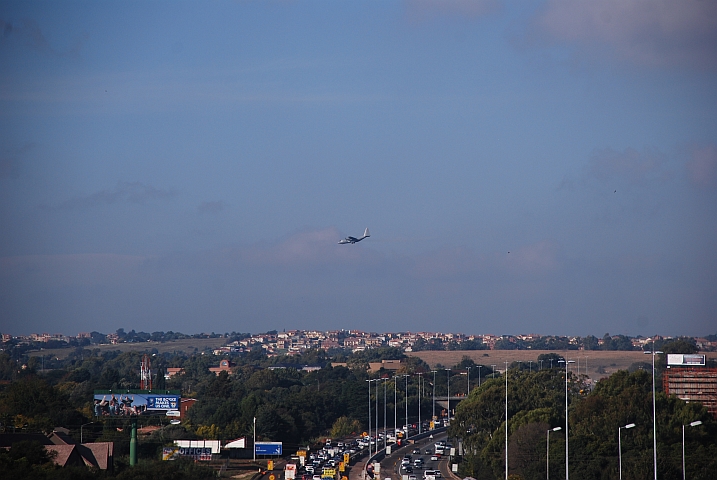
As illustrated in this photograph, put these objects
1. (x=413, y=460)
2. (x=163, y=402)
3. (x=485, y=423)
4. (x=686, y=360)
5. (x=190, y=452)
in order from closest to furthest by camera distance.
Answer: (x=190, y=452), (x=485, y=423), (x=413, y=460), (x=163, y=402), (x=686, y=360)

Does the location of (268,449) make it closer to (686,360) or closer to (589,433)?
(589,433)

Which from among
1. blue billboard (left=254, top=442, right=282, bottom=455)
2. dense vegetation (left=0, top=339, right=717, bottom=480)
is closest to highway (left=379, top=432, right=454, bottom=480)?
dense vegetation (left=0, top=339, right=717, bottom=480)

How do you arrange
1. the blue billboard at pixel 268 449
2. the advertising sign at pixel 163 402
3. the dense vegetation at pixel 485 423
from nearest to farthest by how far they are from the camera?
the dense vegetation at pixel 485 423
the blue billboard at pixel 268 449
the advertising sign at pixel 163 402

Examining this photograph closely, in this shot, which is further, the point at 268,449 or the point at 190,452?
the point at 268,449

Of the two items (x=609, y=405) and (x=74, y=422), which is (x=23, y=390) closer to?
(x=74, y=422)

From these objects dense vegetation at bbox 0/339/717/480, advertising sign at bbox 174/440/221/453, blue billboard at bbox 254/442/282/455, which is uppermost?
dense vegetation at bbox 0/339/717/480

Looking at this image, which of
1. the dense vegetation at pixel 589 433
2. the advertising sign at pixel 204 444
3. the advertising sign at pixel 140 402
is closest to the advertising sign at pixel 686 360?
the dense vegetation at pixel 589 433

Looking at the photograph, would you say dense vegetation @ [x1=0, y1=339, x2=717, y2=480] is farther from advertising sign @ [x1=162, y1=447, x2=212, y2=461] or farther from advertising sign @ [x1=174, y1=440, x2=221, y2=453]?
advertising sign @ [x1=174, y1=440, x2=221, y2=453]

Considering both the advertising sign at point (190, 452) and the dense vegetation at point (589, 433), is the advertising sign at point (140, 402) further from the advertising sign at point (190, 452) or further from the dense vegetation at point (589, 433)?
the dense vegetation at point (589, 433)

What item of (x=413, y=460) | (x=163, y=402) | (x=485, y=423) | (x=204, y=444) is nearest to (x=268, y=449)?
(x=204, y=444)
